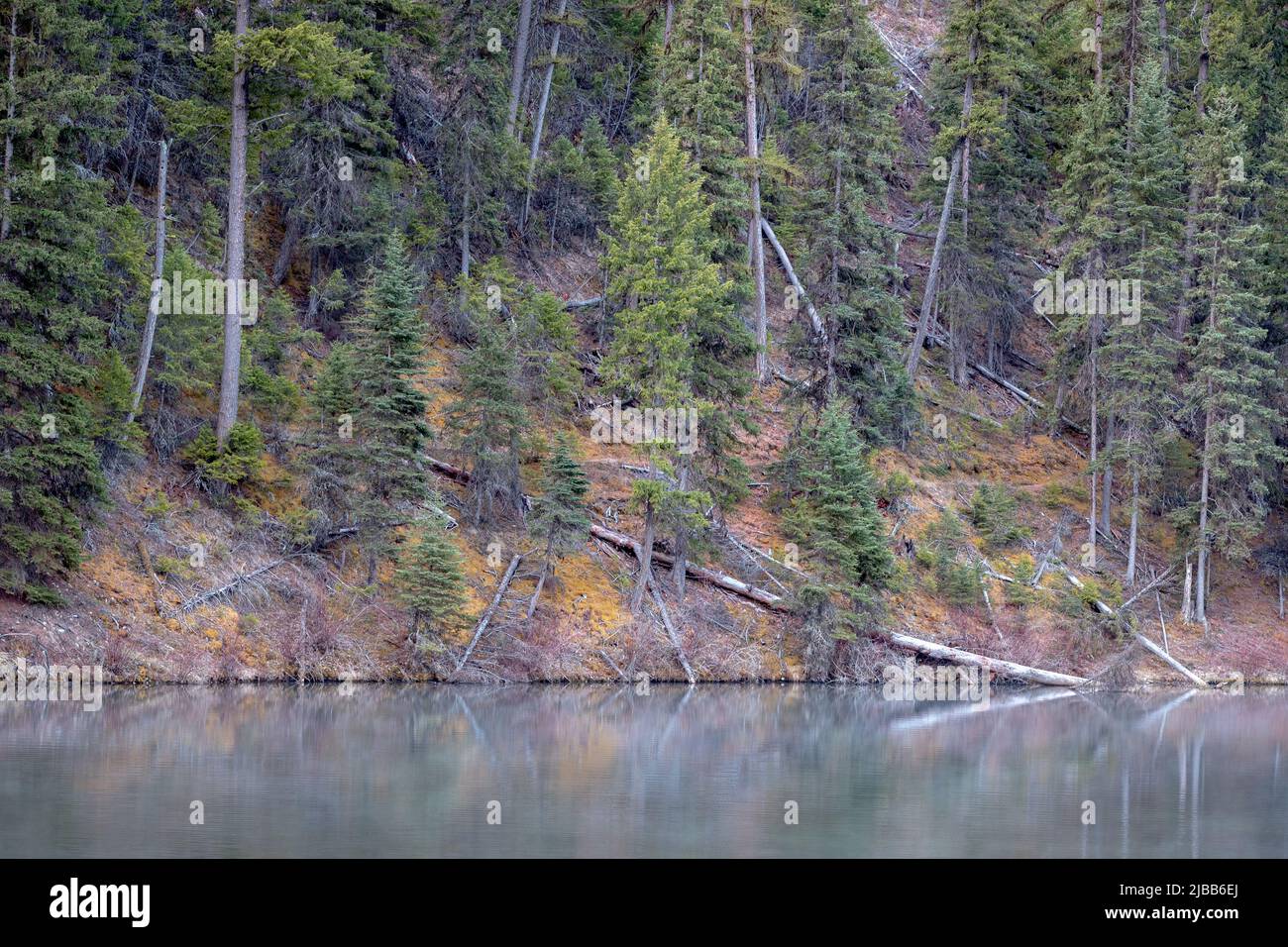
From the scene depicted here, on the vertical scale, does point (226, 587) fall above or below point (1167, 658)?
above

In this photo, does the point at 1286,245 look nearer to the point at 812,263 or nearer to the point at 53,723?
the point at 812,263

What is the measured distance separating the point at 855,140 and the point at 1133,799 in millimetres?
25337

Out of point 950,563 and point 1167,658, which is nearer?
point 950,563

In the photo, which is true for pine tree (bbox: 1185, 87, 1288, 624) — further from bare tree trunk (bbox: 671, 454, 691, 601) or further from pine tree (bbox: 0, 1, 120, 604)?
pine tree (bbox: 0, 1, 120, 604)

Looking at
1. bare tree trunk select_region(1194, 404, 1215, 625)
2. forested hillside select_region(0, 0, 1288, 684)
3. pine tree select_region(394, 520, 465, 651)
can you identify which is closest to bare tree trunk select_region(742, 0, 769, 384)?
forested hillside select_region(0, 0, 1288, 684)

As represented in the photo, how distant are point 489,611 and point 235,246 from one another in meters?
10.3

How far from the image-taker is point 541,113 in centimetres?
4528

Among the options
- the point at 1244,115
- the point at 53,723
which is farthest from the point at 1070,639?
the point at 53,723

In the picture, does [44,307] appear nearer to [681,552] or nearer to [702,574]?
[681,552]

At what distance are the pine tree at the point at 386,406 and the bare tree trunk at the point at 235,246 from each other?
9.42 ft

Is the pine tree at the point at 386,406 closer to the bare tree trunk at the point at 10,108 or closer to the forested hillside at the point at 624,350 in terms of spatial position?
the forested hillside at the point at 624,350

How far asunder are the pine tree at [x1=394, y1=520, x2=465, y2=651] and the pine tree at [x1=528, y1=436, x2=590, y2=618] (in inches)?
98.9

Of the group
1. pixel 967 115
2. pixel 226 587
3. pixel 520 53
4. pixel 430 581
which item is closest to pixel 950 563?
pixel 430 581

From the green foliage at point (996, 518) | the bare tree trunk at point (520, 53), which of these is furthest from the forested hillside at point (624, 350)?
the bare tree trunk at point (520, 53)
